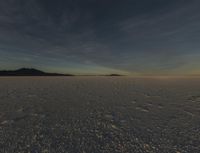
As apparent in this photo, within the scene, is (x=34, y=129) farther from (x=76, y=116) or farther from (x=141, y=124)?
(x=141, y=124)

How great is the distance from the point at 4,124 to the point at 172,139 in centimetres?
476

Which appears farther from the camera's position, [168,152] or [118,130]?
[118,130]

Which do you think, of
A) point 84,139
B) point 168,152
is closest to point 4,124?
point 84,139

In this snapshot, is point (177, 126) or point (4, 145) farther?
point (177, 126)

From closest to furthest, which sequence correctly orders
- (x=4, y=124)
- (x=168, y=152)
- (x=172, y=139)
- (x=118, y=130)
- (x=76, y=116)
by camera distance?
1. (x=168, y=152)
2. (x=172, y=139)
3. (x=118, y=130)
4. (x=4, y=124)
5. (x=76, y=116)

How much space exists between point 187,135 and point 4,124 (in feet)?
17.0

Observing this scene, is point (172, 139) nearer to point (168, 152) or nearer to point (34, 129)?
point (168, 152)

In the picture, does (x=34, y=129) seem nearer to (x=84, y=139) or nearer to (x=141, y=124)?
(x=84, y=139)

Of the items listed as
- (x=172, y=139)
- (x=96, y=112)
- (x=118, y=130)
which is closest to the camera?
(x=172, y=139)

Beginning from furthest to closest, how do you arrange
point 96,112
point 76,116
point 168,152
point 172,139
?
1. point 96,112
2. point 76,116
3. point 172,139
4. point 168,152

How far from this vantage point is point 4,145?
10.8ft

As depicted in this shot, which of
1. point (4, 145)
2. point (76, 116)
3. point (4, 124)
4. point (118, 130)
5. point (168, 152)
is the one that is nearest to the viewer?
point (168, 152)

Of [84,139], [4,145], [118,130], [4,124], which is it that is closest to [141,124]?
[118,130]

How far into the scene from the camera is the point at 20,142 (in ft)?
Result: 11.3
